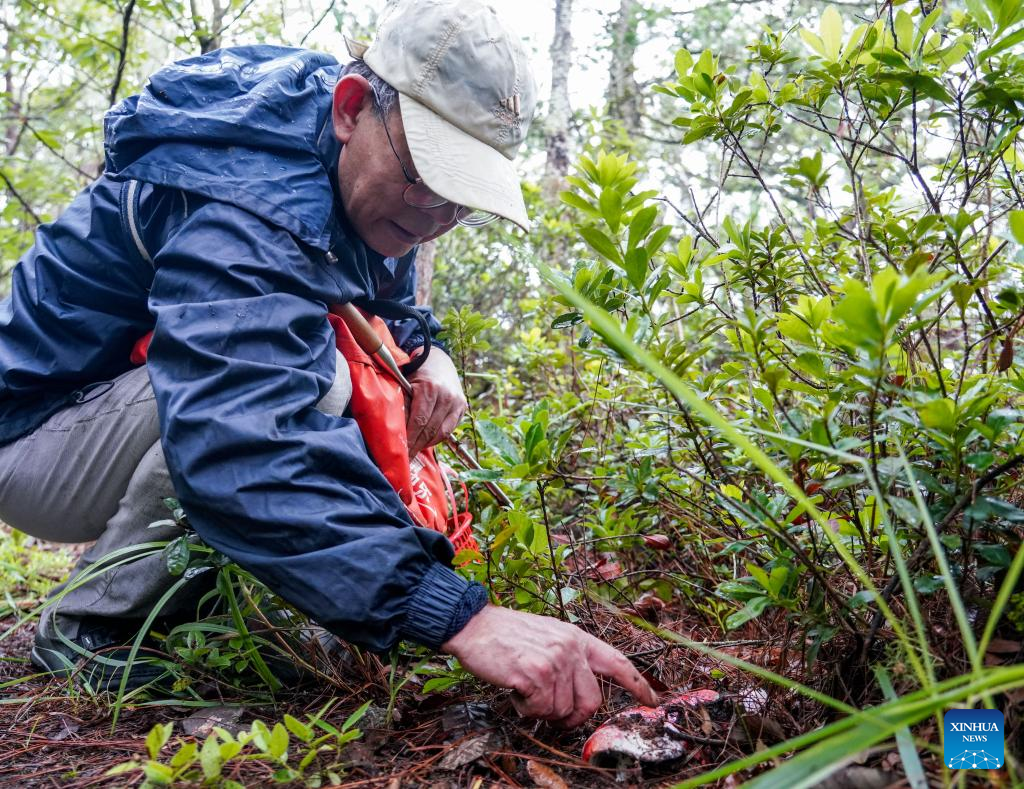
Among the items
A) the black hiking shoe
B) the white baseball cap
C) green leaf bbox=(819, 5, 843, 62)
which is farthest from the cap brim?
the black hiking shoe

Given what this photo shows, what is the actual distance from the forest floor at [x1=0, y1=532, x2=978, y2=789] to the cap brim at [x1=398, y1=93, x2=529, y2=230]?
3.79ft

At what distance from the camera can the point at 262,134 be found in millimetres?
1937

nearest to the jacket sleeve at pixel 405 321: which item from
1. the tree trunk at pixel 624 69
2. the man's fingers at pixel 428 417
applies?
the man's fingers at pixel 428 417

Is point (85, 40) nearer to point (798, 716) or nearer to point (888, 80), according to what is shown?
point (888, 80)

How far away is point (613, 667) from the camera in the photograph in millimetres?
1516

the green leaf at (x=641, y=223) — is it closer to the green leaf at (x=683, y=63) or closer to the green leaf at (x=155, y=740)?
the green leaf at (x=683, y=63)

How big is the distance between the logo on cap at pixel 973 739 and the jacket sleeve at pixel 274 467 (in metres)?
0.81

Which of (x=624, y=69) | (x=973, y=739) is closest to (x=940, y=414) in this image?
(x=973, y=739)

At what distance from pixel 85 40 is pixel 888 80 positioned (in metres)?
4.57

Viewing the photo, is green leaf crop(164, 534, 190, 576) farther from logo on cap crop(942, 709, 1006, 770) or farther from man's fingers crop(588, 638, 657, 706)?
logo on cap crop(942, 709, 1006, 770)

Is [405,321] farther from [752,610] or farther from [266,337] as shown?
[752,610]

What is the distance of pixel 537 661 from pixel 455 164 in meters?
1.22

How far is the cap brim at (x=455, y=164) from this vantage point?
6.21 feet

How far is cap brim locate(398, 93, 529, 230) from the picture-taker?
74.5 inches
